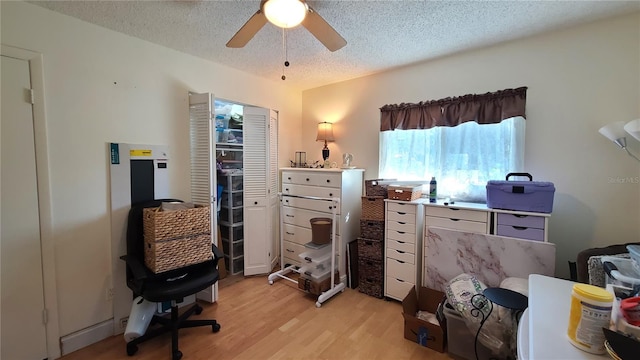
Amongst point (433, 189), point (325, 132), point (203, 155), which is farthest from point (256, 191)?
point (433, 189)

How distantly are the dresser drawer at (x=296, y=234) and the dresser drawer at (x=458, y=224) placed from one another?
1414 mm

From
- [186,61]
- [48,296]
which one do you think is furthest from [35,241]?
[186,61]

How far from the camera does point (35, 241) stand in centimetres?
184

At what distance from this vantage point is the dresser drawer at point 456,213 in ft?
7.27

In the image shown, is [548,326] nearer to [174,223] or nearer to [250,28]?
[250,28]

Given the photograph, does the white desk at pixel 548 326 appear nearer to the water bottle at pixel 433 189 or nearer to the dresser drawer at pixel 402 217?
the dresser drawer at pixel 402 217

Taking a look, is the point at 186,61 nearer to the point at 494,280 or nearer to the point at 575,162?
the point at 494,280

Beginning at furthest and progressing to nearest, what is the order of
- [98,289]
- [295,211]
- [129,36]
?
[295,211]
[129,36]
[98,289]

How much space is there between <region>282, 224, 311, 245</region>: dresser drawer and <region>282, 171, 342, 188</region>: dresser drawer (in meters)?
0.57

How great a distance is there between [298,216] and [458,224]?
1.79 meters

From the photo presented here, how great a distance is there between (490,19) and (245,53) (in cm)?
213

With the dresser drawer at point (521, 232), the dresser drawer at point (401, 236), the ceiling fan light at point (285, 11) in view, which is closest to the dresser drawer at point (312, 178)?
the dresser drawer at point (401, 236)

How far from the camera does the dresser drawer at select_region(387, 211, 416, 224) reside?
2.54 meters

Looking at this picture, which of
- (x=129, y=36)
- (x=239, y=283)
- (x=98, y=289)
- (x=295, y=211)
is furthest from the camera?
(x=295, y=211)
